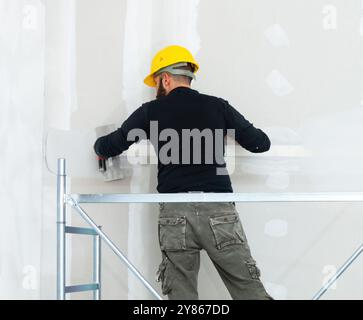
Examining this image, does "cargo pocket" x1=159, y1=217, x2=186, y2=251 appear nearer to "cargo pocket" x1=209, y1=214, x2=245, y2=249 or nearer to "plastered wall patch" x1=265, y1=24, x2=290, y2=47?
"cargo pocket" x1=209, y1=214, x2=245, y2=249

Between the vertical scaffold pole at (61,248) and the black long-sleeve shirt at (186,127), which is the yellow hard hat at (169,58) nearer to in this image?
the black long-sleeve shirt at (186,127)

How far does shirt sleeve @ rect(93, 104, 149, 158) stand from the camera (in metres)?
2.57

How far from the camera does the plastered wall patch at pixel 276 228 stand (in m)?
2.88

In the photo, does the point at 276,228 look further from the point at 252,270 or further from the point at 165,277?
the point at 165,277

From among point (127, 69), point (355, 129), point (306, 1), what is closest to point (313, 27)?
point (306, 1)

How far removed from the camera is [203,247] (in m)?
2.49

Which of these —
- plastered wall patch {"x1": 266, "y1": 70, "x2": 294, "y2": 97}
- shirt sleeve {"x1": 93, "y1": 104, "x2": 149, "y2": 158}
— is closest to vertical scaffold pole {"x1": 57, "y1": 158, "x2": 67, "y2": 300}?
shirt sleeve {"x1": 93, "y1": 104, "x2": 149, "y2": 158}

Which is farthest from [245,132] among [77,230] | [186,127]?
[77,230]

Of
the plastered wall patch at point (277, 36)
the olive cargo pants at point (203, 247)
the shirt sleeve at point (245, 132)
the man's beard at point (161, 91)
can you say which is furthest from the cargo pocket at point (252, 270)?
the plastered wall patch at point (277, 36)

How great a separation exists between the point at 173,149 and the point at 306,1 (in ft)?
2.75

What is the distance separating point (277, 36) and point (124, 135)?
0.74 metres

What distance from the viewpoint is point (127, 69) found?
295 cm

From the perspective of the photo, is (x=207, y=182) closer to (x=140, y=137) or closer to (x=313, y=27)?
(x=140, y=137)

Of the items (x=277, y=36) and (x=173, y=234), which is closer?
(x=173, y=234)
